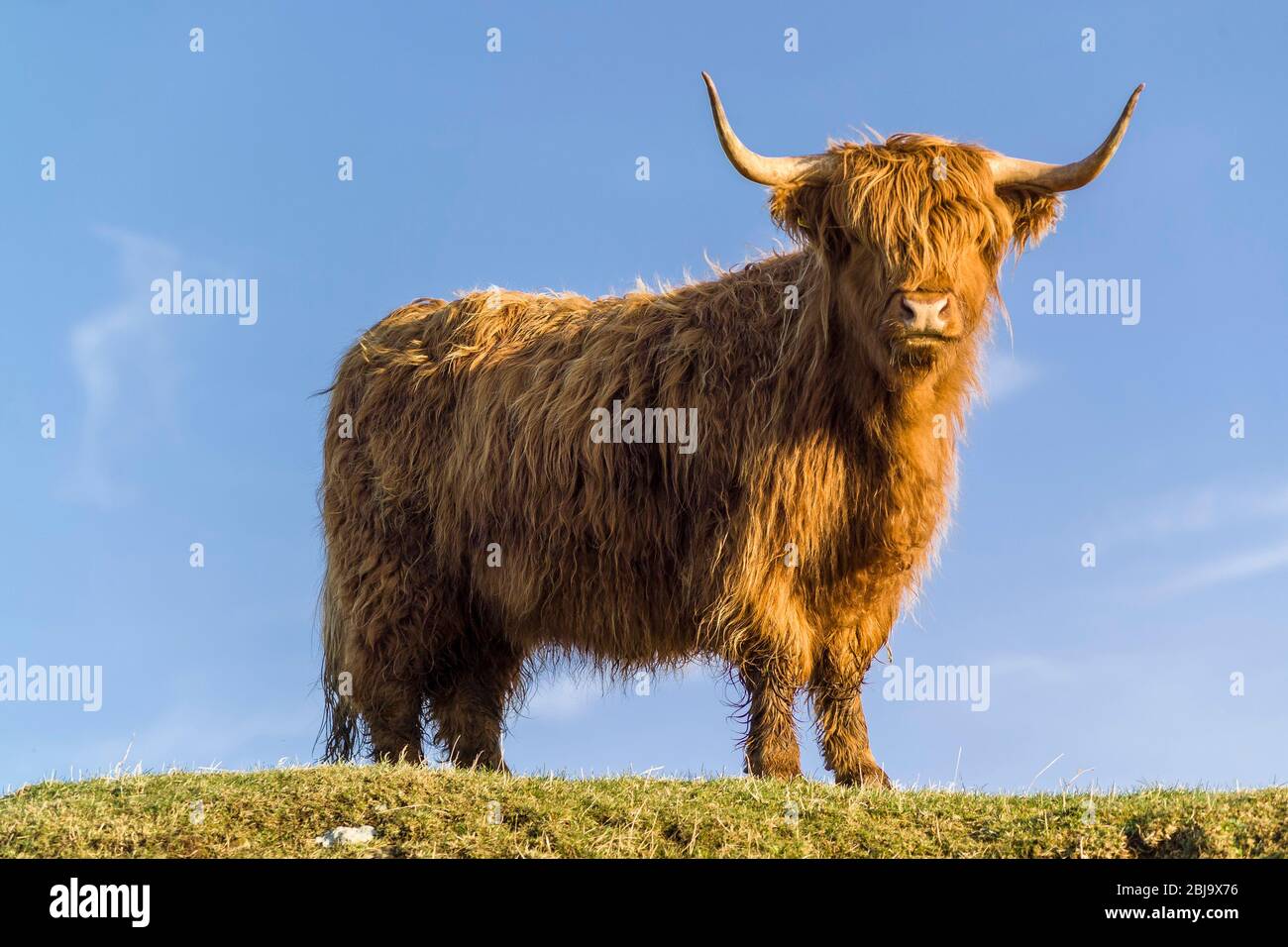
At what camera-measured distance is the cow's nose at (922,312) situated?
7.01 meters

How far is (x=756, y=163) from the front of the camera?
766cm

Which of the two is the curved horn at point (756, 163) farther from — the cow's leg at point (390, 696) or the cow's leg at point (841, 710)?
the cow's leg at point (390, 696)

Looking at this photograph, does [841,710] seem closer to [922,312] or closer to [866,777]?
[866,777]

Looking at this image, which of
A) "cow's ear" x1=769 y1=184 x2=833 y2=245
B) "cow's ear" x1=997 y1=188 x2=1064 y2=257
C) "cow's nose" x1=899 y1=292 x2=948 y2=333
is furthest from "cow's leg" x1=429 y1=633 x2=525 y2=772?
"cow's ear" x1=997 y1=188 x2=1064 y2=257

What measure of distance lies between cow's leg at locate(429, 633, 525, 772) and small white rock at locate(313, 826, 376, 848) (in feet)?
10.5

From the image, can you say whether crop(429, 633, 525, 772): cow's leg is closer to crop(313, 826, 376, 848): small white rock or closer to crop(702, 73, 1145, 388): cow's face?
crop(313, 826, 376, 848): small white rock

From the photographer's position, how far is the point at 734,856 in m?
6.09

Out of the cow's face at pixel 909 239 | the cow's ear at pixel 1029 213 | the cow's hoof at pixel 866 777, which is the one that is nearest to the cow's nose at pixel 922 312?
the cow's face at pixel 909 239

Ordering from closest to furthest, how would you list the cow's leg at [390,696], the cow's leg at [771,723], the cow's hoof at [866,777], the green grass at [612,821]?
the green grass at [612,821] < the cow's leg at [771,723] < the cow's hoof at [866,777] < the cow's leg at [390,696]

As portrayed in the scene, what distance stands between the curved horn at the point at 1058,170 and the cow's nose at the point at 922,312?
1210 millimetres

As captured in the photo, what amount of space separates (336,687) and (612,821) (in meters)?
4.26

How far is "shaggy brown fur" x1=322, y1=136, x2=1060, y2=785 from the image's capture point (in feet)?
24.8
